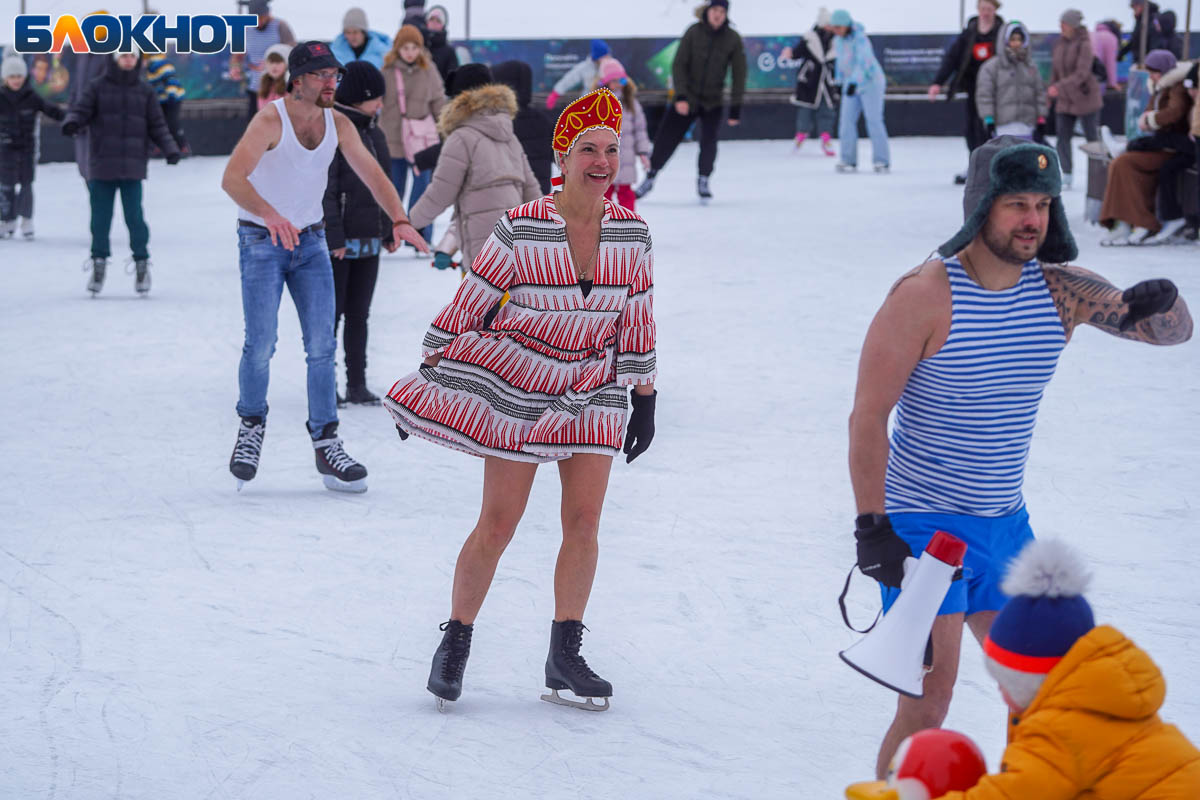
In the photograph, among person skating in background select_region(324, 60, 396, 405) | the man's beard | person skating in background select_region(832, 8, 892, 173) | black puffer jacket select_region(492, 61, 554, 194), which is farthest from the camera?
person skating in background select_region(832, 8, 892, 173)

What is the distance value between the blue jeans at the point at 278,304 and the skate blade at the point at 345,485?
0.23m

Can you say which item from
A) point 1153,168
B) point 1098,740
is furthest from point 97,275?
point 1098,740

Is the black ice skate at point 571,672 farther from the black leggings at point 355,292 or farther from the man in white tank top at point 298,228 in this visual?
the black leggings at point 355,292

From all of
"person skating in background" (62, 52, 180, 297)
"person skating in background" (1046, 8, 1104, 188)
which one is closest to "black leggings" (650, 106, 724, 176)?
"person skating in background" (1046, 8, 1104, 188)

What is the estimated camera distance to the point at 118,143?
9789 millimetres

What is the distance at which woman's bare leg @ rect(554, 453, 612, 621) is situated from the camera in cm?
355

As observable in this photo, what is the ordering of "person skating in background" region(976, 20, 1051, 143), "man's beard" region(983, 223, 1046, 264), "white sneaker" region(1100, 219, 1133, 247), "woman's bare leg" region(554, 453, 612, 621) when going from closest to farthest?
"man's beard" region(983, 223, 1046, 264) < "woman's bare leg" region(554, 453, 612, 621) < "white sneaker" region(1100, 219, 1133, 247) < "person skating in background" region(976, 20, 1051, 143)

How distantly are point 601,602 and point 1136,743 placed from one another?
2.69 m

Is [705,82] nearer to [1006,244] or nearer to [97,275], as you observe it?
[97,275]

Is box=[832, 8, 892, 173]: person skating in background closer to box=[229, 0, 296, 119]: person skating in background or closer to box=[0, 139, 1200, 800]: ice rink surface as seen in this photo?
box=[229, 0, 296, 119]: person skating in background

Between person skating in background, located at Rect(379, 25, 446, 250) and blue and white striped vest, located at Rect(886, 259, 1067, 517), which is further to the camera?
person skating in background, located at Rect(379, 25, 446, 250)

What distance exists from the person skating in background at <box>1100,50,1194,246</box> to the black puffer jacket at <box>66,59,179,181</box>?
6929 millimetres

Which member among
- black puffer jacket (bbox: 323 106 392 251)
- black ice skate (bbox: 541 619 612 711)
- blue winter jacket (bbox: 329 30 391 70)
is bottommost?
black ice skate (bbox: 541 619 612 711)

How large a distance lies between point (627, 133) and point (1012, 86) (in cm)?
430
